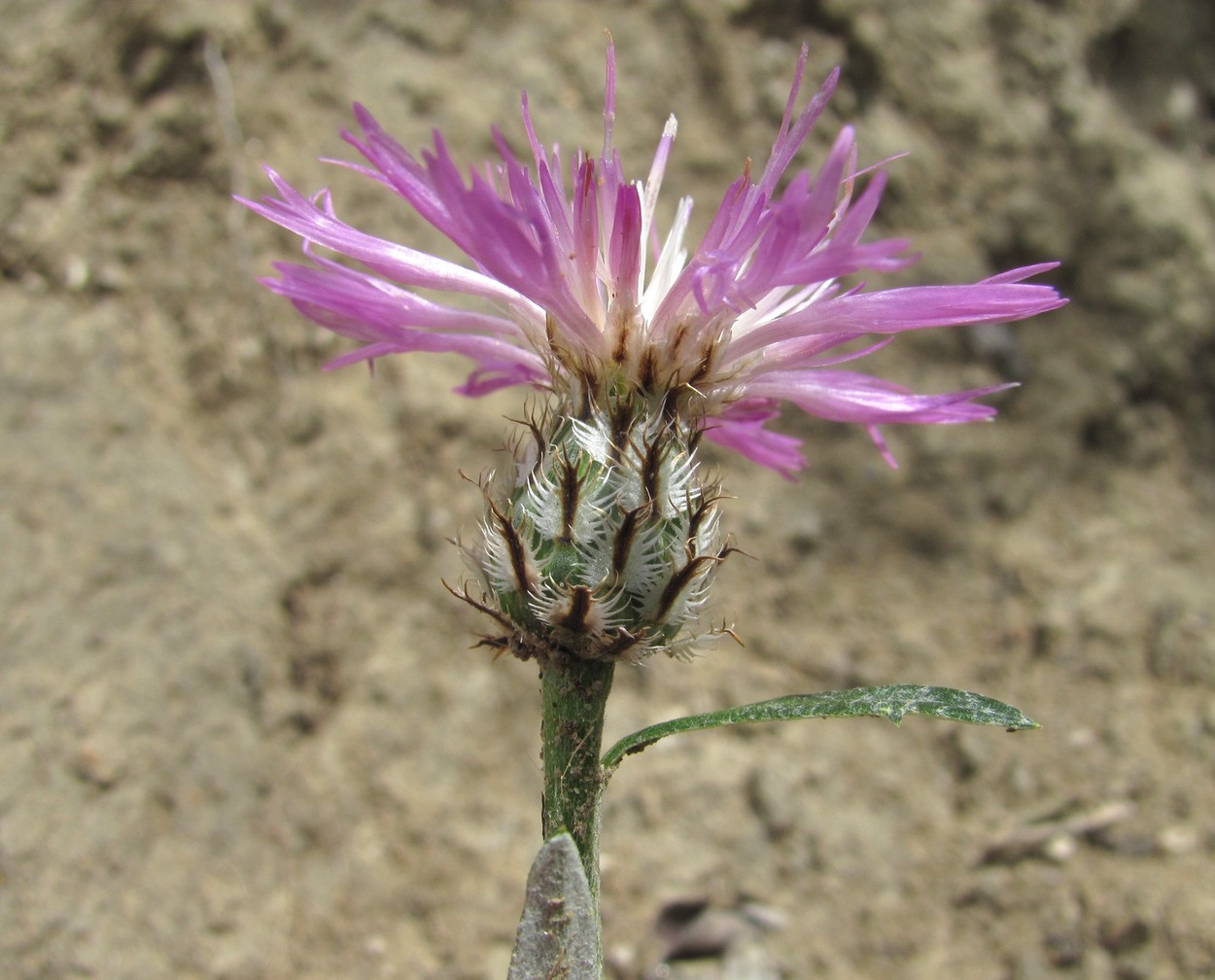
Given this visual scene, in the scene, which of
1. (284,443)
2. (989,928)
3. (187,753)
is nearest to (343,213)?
(284,443)

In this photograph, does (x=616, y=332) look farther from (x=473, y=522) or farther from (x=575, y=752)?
(x=473, y=522)

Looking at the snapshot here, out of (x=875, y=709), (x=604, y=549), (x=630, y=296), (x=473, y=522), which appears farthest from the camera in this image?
(x=473, y=522)

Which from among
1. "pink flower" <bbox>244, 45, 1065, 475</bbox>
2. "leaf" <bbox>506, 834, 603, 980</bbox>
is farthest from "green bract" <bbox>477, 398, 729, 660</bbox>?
"leaf" <bbox>506, 834, 603, 980</bbox>

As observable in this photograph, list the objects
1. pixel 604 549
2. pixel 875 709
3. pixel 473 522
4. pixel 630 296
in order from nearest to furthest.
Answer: pixel 875 709 < pixel 604 549 < pixel 630 296 < pixel 473 522

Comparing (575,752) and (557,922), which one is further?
(575,752)

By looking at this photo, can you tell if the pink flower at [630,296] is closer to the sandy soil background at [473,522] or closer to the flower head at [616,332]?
the flower head at [616,332]

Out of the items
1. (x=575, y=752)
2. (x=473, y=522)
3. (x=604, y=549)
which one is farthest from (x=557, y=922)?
(x=473, y=522)

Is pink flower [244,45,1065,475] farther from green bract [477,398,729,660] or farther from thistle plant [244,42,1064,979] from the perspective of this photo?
green bract [477,398,729,660]

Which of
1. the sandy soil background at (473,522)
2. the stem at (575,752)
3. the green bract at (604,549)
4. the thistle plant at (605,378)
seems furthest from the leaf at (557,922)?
the sandy soil background at (473,522)
